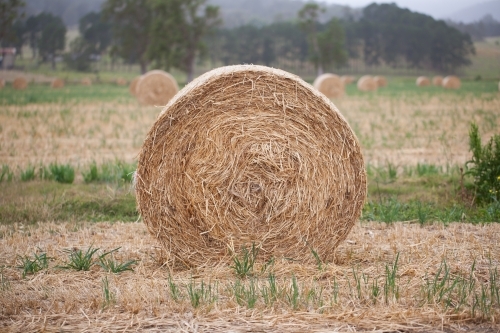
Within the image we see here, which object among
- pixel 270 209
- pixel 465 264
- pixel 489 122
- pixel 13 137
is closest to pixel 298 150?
pixel 270 209

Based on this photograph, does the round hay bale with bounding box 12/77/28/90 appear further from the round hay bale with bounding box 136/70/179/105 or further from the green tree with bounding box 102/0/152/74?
the green tree with bounding box 102/0/152/74

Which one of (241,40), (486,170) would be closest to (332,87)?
(486,170)

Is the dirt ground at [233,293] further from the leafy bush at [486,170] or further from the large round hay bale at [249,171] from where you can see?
the leafy bush at [486,170]

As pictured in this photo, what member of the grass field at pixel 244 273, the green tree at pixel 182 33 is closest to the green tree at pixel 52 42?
the green tree at pixel 182 33

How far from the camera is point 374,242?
6.36m

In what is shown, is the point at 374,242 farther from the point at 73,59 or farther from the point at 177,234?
the point at 73,59

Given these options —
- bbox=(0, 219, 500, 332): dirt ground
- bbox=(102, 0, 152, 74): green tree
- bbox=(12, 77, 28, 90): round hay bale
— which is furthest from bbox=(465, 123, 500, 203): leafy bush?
bbox=(102, 0, 152, 74): green tree

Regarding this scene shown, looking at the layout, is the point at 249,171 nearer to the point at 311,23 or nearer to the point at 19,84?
the point at 19,84

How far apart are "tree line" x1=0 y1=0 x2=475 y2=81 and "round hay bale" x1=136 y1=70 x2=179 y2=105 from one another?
28301 millimetres

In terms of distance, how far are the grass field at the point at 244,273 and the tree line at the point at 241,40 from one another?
46116mm

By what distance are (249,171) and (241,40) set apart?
7623 centimetres

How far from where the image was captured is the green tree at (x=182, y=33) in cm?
5450

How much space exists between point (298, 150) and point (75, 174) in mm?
5339

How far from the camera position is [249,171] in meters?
5.77
